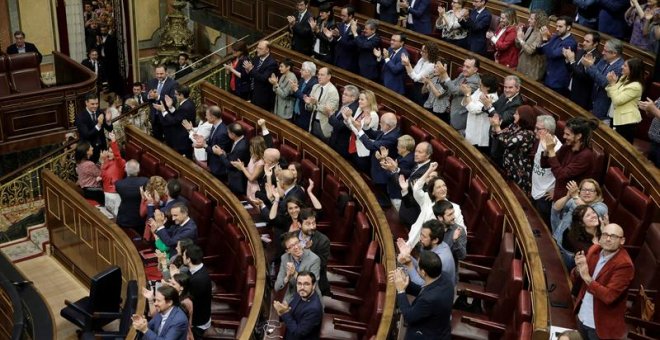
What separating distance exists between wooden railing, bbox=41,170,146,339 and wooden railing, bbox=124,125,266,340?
592 millimetres

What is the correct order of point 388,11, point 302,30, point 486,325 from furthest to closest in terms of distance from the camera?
point 388,11, point 302,30, point 486,325

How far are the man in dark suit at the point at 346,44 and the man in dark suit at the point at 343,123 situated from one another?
1.02 m

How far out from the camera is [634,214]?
4203mm

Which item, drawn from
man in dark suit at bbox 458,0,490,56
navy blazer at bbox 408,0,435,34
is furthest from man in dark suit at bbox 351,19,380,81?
man in dark suit at bbox 458,0,490,56

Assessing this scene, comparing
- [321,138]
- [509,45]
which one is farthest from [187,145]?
[509,45]

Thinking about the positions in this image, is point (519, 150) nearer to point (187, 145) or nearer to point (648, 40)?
point (648, 40)

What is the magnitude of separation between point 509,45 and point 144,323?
3460mm

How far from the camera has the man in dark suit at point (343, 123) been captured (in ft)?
18.3

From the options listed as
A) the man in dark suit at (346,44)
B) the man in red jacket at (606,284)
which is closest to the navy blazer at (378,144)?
the man in dark suit at (346,44)

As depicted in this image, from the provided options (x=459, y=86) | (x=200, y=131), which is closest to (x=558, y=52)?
(x=459, y=86)

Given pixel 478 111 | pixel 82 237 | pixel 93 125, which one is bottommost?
pixel 82 237

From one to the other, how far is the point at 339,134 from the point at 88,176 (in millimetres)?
1822

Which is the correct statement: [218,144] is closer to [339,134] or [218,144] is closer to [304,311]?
[339,134]

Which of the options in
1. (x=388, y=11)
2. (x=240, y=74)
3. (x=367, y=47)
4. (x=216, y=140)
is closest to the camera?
(x=216, y=140)
